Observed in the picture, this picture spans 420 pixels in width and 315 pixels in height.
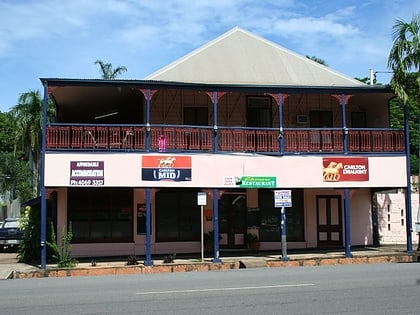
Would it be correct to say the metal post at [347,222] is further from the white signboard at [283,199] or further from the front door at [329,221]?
the front door at [329,221]

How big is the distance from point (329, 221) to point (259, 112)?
5.27 m

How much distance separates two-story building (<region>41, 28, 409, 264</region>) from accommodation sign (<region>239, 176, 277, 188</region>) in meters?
0.03

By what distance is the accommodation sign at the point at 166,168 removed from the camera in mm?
19891

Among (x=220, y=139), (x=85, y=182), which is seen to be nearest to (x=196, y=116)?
(x=220, y=139)

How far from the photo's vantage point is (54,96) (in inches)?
894

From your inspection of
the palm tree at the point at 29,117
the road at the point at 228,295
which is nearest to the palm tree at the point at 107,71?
the palm tree at the point at 29,117

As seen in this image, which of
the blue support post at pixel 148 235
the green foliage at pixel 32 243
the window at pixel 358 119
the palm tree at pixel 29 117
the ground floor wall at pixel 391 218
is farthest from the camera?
the palm tree at pixel 29 117

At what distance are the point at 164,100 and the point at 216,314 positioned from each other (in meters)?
14.9

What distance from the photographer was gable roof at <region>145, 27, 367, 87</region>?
72.8 feet

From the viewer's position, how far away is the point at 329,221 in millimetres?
24172

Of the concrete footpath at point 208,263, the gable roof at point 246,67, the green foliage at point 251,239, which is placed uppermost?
the gable roof at point 246,67

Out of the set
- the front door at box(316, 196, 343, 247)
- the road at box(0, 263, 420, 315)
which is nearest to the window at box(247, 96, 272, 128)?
the front door at box(316, 196, 343, 247)

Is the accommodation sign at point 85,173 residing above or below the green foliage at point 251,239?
above

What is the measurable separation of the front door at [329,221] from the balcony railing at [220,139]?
9.67ft
